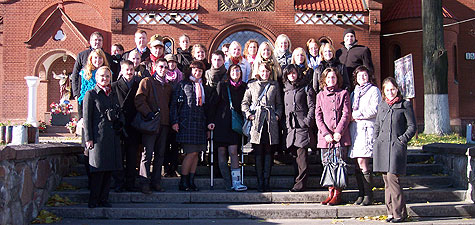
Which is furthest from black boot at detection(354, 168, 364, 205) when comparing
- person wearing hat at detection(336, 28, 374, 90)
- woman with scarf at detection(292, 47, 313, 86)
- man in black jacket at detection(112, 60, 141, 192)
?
man in black jacket at detection(112, 60, 141, 192)

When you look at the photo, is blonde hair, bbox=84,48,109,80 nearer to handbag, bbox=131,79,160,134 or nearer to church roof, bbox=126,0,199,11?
handbag, bbox=131,79,160,134

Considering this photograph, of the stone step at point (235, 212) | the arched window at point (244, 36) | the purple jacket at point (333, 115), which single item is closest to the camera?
the stone step at point (235, 212)

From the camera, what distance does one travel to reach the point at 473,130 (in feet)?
31.2

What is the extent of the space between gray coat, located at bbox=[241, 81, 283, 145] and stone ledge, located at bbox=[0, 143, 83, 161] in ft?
9.73

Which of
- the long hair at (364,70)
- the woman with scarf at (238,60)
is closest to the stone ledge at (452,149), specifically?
the long hair at (364,70)

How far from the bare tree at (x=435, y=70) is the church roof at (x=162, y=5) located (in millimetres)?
8649

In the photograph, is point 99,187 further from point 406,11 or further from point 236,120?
point 406,11

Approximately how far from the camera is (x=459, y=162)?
293 inches

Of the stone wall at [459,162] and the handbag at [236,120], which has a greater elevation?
the handbag at [236,120]

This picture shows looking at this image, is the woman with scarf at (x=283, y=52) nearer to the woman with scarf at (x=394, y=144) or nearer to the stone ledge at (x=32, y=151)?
the woman with scarf at (x=394, y=144)

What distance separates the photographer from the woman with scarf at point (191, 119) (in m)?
7.02

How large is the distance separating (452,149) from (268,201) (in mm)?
→ 3254

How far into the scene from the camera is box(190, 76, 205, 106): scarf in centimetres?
712

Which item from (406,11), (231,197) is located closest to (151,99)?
(231,197)
